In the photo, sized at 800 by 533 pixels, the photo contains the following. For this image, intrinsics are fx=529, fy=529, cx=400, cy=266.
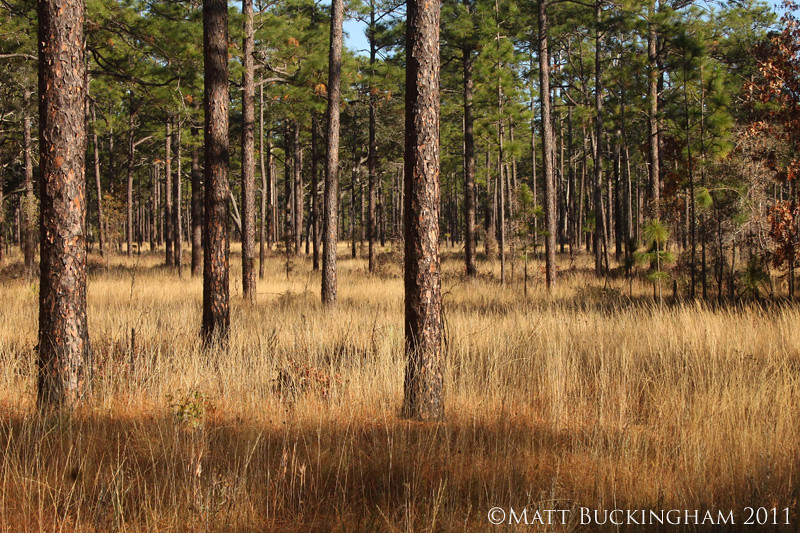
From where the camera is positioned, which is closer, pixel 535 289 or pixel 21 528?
pixel 21 528

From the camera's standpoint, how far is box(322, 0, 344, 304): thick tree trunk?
1049 cm

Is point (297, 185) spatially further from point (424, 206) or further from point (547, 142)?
point (424, 206)

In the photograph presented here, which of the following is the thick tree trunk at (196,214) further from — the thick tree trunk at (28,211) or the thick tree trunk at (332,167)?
the thick tree trunk at (332,167)

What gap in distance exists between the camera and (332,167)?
1065 centimetres

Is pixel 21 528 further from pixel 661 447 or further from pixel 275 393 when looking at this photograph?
pixel 661 447

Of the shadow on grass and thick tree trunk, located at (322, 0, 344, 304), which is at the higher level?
thick tree trunk, located at (322, 0, 344, 304)

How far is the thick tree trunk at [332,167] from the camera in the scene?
10.5m

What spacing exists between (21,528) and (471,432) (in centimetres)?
294

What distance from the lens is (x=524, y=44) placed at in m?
21.1

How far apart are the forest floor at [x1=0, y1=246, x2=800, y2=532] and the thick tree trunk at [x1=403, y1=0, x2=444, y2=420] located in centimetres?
40

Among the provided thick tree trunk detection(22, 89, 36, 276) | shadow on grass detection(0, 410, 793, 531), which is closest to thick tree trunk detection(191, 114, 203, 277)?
thick tree trunk detection(22, 89, 36, 276)

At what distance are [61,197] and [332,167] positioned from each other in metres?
6.49

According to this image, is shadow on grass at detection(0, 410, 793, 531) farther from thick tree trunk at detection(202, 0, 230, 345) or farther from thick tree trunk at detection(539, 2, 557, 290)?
thick tree trunk at detection(539, 2, 557, 290)

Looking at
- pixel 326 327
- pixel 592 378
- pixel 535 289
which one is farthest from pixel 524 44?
pixel 592 378
